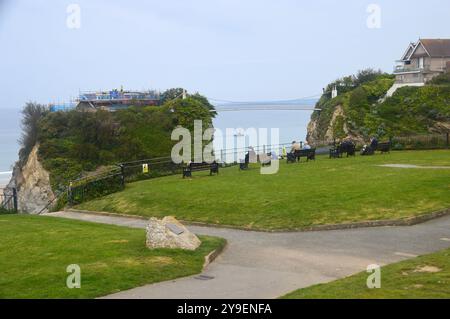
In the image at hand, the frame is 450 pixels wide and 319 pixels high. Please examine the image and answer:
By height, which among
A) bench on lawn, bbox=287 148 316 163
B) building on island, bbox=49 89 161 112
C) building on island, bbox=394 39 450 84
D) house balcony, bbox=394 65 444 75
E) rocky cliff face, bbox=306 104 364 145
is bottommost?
bench on lawn, bbox=287 148 316 163

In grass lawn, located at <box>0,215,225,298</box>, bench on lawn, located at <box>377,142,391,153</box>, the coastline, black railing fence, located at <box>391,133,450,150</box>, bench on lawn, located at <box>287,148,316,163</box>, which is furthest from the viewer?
the coastline

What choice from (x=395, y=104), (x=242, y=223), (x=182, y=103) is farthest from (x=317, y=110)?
(x=242, y=223)

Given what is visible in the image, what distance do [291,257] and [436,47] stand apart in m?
61.7

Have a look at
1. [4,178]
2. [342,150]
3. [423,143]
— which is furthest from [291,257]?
[4,178]

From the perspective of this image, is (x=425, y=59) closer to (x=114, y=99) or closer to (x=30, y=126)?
(x=114, y=99)

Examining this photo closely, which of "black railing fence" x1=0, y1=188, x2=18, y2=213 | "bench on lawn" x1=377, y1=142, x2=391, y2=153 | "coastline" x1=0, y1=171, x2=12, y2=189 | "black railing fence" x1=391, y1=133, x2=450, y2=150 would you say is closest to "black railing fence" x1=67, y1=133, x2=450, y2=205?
"black railing fence" x1=391, y1=133, x2=450, y2=150

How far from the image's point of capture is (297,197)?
17.3 metres

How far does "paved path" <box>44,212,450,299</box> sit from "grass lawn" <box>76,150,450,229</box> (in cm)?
97

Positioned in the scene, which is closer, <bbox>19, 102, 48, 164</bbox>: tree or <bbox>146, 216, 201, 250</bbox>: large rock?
<bbox>146, 216, 201, 250</bbox>: large rock

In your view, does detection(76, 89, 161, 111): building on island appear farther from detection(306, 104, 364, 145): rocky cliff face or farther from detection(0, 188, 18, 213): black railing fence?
Answer: detection(0, 188, 18, 213): black railing fence

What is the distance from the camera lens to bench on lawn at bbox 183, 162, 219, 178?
2605cm

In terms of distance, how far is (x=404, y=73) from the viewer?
5853 centimetres

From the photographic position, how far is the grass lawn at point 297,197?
15.3m

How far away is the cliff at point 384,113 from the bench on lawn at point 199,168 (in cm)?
2010
